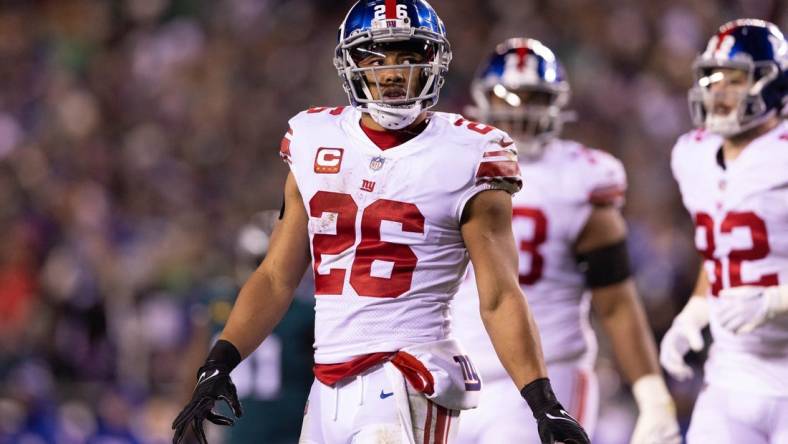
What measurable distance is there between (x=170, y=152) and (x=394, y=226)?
20.3 ft

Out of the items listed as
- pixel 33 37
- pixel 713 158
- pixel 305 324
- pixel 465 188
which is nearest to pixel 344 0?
pixel 33 37

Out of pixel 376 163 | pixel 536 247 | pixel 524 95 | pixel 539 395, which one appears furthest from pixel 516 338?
pixel 524 95

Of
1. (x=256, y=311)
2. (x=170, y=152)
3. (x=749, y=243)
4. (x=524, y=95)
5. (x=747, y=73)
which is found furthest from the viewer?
(x=170, y=152)

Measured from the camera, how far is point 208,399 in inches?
124

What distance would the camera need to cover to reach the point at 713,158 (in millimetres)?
4406

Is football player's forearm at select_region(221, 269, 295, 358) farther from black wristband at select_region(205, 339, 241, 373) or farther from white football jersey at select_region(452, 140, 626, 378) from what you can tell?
white football jersey at select_region(452, 140, 626, 378)

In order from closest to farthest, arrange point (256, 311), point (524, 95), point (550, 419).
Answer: point (550, 419) < point (256, 311) < point (524, 95)

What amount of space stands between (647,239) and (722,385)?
3519mm

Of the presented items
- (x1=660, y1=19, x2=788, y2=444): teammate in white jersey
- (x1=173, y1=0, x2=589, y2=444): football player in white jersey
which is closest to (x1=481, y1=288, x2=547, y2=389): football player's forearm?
(x1=173, y1=0, x2=589, y2=444): football player in white jersey

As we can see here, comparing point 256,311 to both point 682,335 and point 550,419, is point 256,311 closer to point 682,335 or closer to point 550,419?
point 550,419

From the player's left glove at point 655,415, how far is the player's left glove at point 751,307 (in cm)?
51

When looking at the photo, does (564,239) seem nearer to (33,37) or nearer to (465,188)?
(465,188)

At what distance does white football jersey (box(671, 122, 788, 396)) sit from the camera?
416 centimetres

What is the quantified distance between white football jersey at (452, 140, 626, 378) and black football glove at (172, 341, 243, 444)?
1410 mm
